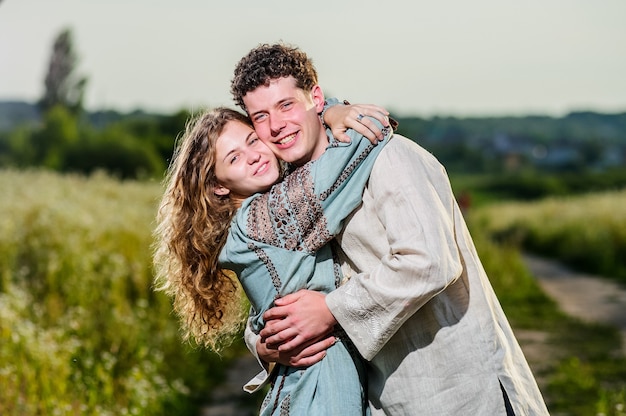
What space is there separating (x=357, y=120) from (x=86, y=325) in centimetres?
458

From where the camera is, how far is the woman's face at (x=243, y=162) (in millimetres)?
2951

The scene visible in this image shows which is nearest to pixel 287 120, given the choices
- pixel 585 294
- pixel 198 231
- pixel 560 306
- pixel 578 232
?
pixel 198 231

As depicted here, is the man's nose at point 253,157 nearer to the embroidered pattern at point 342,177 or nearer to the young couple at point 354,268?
the young couple at point 354,268

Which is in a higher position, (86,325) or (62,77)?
(86,325)

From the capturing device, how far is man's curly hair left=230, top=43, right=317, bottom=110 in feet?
9.46

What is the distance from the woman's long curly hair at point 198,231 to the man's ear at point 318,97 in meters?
0.23

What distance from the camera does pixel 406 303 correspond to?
2.57 metres

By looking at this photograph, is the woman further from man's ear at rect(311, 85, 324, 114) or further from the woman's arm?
man's ear at rect(311, 85, 324, 114)

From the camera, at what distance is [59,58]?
60.2 m

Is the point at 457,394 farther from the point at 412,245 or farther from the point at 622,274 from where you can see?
the point at 622,274

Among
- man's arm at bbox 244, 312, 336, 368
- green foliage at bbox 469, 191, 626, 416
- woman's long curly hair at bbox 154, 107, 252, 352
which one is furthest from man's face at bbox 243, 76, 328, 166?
green foliage at bbox 469, 191, 626, 416

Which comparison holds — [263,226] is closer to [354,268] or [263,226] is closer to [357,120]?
[354,268]

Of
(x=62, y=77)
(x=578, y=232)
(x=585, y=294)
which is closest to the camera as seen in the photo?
(x=585, y=294)

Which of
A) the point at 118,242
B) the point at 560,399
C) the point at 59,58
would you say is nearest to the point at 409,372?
the point at 560,399
